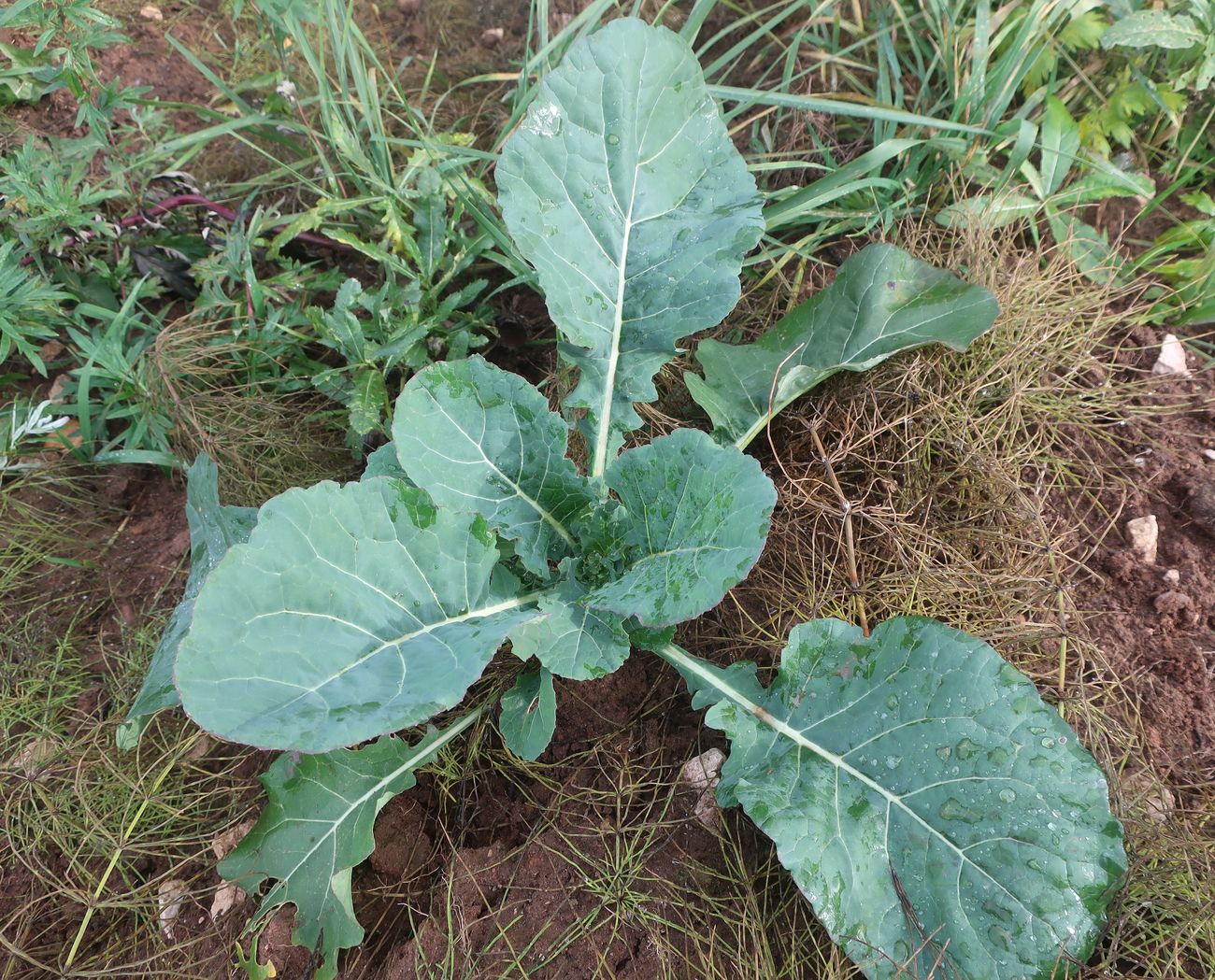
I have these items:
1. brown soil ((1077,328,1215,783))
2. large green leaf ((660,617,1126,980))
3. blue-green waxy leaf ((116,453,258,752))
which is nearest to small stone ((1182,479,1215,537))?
brown soil ((1077,328,1215,783))

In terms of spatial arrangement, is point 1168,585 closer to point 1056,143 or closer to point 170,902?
point 1056,143

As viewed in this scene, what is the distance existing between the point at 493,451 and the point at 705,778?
2.76ft

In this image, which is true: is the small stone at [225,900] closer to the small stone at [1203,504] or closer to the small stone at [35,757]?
the small stone at [35,757]

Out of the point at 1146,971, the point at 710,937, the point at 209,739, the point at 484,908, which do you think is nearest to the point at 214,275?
the point at 209,739

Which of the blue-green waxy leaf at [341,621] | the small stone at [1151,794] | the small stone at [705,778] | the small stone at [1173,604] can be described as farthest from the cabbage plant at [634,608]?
the small stone at [1173,604]

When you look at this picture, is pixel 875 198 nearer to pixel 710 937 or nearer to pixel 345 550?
pixel 345 550

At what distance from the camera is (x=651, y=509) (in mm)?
1596

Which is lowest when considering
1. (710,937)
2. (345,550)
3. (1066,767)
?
(710,937)

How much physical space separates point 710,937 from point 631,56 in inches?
71.8

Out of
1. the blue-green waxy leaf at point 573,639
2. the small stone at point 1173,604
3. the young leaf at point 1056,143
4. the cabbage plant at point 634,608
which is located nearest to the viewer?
the cabbage plant at point 634,608

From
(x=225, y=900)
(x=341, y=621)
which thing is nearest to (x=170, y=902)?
(x=225, y=900)

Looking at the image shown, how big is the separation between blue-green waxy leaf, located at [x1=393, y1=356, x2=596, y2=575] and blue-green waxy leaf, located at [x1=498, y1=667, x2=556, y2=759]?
236 mm

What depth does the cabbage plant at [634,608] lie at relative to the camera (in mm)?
A: 1304

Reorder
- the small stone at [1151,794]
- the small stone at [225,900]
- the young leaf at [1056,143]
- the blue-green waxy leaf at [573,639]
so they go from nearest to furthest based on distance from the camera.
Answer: the blue-green waxy leaf at [573,639], the small stone at [1151,794], the small stone at [225,900], the young leaf at [1056,143]
